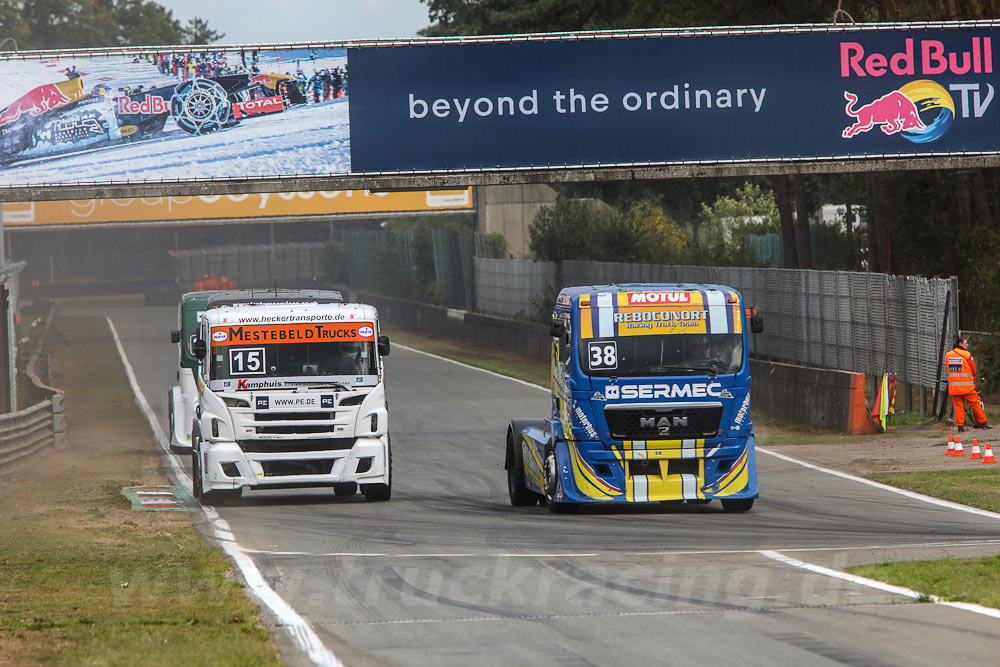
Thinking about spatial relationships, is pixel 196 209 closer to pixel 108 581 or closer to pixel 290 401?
pixel 290 401

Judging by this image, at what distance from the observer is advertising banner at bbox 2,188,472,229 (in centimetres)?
7050

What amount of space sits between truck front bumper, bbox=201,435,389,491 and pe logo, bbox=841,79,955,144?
15.5 meters

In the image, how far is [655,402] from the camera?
16000 millimetres

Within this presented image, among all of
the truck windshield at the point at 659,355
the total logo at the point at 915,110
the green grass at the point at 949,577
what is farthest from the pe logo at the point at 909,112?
the green grass at the point at 949,577

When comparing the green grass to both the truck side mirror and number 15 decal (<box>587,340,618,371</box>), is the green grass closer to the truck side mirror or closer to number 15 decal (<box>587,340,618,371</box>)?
number 15 decal (<box>587,340,618,371</box>)

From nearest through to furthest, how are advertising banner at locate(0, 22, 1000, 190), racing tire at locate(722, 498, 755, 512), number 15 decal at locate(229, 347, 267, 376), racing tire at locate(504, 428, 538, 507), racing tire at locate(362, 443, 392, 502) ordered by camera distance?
racing tire at locate(722, 498, 755, 512) → number 15 decal at locate(229, 347, 267, 376) → racing tire at locate(504, 428, 538, 507) → racing tire at locate(362, 443, 392, 502) → advertising banner at locate(0, 22, 1000, 190)

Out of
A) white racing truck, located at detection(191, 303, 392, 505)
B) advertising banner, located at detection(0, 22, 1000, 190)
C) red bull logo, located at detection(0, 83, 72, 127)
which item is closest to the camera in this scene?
white racing truck, located at detection(191, 303, 392, 505)

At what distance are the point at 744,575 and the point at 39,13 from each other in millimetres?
136246

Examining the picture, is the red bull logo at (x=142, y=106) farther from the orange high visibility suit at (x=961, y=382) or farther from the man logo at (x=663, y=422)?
the orange high visibility suit at (x=961, y=382)

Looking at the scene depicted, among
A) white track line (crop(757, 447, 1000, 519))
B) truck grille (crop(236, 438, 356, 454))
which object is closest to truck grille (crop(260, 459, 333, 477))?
truck grille (crop(236, 438, 356, 454))

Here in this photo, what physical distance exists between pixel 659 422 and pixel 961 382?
30.6 feet

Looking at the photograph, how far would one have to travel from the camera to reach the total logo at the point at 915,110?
29.0m

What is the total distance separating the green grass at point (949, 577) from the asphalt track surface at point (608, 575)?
0.37 meters

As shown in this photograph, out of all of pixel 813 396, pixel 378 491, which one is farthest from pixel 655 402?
pixel 813 396
